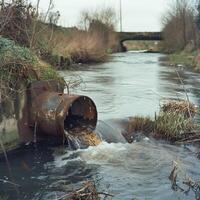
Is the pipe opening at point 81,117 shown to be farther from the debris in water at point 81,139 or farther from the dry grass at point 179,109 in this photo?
the dry grass at point 179,109

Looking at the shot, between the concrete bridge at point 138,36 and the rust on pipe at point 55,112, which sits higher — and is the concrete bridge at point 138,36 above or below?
above

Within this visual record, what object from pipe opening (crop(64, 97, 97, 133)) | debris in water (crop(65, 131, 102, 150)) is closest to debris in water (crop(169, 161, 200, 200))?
debris in water (crop(65, 131, 102, 150))

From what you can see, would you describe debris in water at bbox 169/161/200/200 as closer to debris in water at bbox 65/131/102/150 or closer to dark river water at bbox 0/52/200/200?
dark river water at bbox 0/52/200/200

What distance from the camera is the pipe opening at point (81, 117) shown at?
10.4 m

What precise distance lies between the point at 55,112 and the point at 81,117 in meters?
Answer: 1.21

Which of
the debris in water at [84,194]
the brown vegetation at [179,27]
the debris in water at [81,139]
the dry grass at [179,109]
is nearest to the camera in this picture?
the debris in water at [84,194]

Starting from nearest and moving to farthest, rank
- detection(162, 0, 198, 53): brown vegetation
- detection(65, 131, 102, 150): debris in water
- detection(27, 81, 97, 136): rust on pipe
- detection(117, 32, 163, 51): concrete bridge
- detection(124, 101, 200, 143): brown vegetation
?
1. detection(27, 81, 97, 136): rust on pipe
2. detection(65, 131, 102, 150): debris in water
3. detection(124, 101, 200, 143): brown vegetation
4. detection(162, 0, 198, 53): brown vegetation
5. detection(117, 32, 163, 51): concrete bridge

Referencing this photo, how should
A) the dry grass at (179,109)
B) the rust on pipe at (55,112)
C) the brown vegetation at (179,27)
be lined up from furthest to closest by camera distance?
the brown vegetation at (179,27) → the dry grass at (179,109) → the rust on pipe at (55,112)

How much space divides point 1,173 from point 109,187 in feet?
6.31

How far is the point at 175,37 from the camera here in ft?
205

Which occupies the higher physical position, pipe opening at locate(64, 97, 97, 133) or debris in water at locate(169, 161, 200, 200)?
pipe opening at locate(64, 97, 97, 133)

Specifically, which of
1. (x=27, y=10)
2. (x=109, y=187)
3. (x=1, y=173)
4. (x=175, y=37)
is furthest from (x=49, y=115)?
(x=175, y=37)

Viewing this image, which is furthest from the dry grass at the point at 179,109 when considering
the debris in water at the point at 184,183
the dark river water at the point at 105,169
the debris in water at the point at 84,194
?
the debris in water at the point at 84,194

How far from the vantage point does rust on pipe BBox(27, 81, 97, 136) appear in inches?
375
